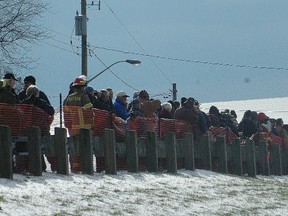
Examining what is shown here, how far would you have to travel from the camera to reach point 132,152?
1875 cm

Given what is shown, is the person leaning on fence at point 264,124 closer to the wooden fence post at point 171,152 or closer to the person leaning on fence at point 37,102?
the wooden fence post at point 171,152

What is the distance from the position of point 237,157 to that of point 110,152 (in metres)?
8.91

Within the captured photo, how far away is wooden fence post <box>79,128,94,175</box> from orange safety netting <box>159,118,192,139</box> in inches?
207

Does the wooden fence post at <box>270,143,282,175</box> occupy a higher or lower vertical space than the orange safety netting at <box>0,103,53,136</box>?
lower

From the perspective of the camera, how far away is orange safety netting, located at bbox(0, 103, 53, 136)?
15.4 m

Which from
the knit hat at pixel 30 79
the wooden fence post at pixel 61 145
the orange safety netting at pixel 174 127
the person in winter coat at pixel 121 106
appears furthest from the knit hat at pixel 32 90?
the orange safety netting at pixel 174 127

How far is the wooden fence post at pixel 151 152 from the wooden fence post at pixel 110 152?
2022mm

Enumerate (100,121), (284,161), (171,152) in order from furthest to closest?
1. (284,161)
2. (171,152)
3. (100,121)

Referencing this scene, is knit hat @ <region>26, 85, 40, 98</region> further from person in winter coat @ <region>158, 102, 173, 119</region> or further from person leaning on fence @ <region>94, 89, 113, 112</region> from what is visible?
person in winter coat @ <region>158, 102, 173, 119</region>

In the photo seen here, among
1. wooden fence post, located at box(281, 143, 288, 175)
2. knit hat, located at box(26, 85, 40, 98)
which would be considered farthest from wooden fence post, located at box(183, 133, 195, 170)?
wooden fence post, located at box(281, 143, 288, 175)

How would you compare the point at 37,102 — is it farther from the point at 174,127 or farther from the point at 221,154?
the point at 221,154

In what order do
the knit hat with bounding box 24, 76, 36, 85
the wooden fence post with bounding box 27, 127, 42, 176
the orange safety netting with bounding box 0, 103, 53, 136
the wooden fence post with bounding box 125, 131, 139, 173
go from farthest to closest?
the wooden fence post with bounding box 125, 131, 139, 173
the knit hat with bounding box 24, 76, 36, 85
the orange safety netting with bounding box 0, 103, 53, 136
the wooden fence post with bounding box 27, 127, 42, 176

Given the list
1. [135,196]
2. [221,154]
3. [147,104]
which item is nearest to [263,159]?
[221,154]

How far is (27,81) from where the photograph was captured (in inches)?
696
